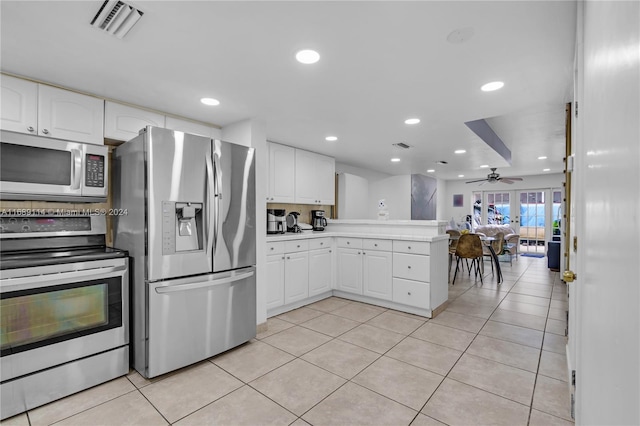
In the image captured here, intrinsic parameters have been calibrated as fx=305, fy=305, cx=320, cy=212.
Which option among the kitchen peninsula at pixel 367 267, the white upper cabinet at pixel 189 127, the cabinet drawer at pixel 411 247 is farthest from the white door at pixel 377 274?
the white upper cabinet at pixel 189 127

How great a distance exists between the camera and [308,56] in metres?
1.98

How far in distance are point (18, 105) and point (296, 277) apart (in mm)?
2933

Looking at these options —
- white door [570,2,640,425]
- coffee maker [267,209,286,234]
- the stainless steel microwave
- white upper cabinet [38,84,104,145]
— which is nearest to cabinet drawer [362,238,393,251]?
coffee maker [267,209,286,234]

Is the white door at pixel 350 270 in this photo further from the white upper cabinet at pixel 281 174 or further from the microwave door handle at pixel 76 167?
the microwave door handle at pixel 76 167

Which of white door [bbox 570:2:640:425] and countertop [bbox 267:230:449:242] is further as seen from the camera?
countertop [bbox 267:230:449:242]

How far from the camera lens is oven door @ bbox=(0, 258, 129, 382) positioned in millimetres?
1850

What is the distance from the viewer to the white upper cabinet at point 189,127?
3002 mm

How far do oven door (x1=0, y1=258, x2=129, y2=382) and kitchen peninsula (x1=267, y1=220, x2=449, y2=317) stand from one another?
5.13ft

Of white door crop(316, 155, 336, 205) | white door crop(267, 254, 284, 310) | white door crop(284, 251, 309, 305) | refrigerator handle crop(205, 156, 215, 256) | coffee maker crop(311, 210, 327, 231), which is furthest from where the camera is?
white door crop(316, 155, 336, 205)

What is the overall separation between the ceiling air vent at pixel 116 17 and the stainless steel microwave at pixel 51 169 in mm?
1124

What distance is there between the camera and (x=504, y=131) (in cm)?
437

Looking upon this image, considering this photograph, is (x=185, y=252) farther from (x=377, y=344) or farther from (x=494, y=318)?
(x=494, y=318)

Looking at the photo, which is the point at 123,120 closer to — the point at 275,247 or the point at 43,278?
the point at 43,278

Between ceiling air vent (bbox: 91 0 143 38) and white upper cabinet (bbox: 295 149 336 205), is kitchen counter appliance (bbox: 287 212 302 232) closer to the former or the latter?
white upper cabinet (bbox: 295 149 336 205)
